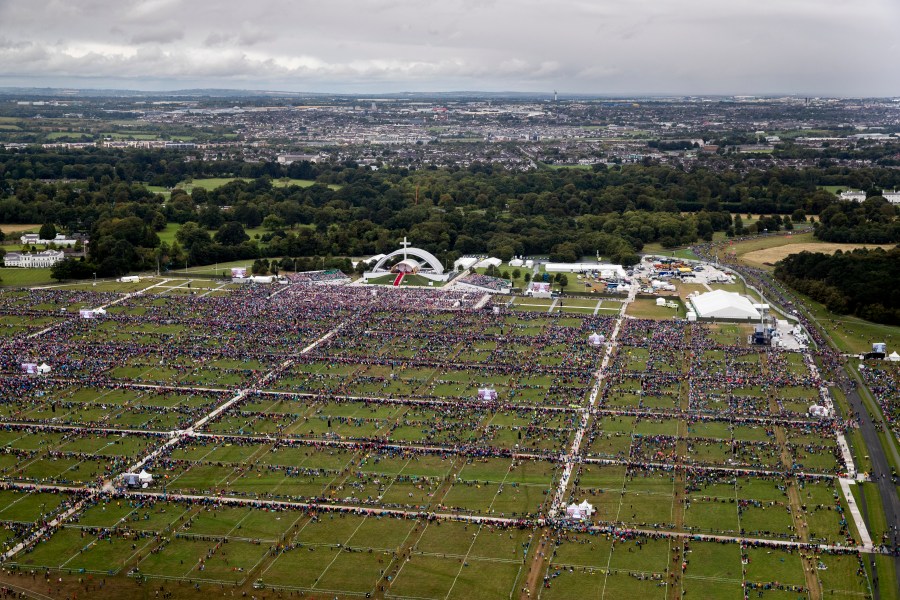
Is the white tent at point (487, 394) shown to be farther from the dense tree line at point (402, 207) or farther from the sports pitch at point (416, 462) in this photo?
the dense tree line at point (402, 207)

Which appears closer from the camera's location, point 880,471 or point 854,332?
point 880,471

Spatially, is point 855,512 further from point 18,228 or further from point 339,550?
point 18,228

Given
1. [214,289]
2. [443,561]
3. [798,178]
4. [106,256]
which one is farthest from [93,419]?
[798,178]

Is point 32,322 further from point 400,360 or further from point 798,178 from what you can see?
point 798,178

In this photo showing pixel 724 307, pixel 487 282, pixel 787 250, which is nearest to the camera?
pixel 724 307

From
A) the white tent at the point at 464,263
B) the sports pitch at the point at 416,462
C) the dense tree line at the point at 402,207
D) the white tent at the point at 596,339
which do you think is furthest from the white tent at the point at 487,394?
the dense tree line at the point at 402,207

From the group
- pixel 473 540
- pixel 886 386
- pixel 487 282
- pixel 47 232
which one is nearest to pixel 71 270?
pixel 47 232
